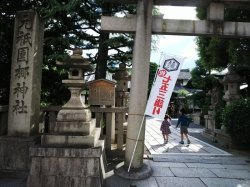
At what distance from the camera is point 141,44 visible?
25.3ft

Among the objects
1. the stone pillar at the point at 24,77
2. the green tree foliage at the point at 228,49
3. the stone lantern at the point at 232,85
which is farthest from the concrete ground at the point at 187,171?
the green tree foliage at the point at 228,49

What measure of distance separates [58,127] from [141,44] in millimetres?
3058

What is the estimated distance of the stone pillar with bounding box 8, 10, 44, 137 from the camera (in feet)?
25.7

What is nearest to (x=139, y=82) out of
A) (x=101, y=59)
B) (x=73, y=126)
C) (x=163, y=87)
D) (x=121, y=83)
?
(x=163, y=87)

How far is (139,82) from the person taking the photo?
7699 mm

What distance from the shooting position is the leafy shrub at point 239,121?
1119 centimetres

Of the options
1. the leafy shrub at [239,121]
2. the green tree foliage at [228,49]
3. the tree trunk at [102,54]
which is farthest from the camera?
the green tree foliage at [228,49]

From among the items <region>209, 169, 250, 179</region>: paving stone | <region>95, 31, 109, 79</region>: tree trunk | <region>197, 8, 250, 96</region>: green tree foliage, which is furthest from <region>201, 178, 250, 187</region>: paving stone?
<region>197, 8, 250, 96</region>: green tree foliage

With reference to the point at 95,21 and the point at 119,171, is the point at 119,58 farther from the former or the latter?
the point at 119,171

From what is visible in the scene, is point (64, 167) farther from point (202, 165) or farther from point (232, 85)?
point (232, 85)

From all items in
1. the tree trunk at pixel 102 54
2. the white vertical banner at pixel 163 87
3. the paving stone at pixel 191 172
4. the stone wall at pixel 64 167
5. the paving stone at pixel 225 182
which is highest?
the tree trunk at pixel 102 54

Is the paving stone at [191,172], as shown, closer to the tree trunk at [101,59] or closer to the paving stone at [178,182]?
the paving stone at [178,182]

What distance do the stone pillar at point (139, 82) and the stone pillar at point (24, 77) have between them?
2.69 m

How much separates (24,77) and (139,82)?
3121 mm
